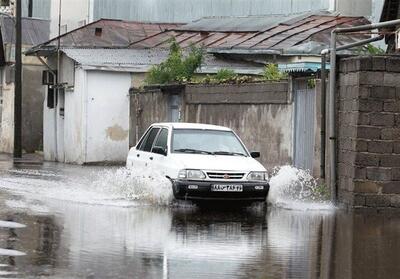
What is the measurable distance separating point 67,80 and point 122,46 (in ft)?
7.99

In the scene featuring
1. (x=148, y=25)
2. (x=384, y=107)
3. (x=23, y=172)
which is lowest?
(x=23, y=172)

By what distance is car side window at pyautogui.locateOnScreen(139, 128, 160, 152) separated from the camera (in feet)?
59.0

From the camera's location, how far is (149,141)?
18156 mm

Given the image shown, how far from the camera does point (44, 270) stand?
943 cm

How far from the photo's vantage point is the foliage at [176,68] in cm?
2978

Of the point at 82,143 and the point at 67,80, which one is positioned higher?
the point at 67,80

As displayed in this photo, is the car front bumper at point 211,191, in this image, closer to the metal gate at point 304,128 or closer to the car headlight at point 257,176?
the car headlight at point 257,176

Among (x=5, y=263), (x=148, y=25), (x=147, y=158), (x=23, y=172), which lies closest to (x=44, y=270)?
(x=5, y=263)

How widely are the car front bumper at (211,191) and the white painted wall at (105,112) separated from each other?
1739 cm

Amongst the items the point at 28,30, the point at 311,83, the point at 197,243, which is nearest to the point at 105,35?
the point at 28,30

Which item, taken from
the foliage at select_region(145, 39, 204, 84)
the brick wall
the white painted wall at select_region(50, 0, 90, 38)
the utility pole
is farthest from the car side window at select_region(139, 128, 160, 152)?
the white painted wall at select_region(50, 0, 90, 38)

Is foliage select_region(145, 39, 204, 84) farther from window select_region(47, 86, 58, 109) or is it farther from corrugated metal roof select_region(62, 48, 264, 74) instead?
window select_region(47, 86, 58, 109)

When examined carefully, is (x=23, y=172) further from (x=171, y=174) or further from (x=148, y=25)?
(x=148, y=25)

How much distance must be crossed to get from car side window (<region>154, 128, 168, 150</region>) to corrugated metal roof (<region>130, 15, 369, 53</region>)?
1215 centimetres
